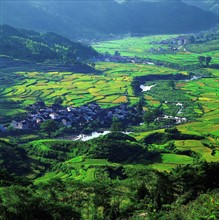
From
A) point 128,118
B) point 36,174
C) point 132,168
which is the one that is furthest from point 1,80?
point 132,168

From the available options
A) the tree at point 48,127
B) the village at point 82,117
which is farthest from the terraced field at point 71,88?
the tree at point 48,127

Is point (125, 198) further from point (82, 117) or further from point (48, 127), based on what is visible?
point (82, 117)

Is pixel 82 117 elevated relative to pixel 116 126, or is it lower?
elevated

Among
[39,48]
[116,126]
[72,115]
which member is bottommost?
[116,126]

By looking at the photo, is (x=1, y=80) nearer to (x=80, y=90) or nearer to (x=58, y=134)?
(x=80, y=90)

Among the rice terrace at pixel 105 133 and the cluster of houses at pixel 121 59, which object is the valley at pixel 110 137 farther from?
the cluster of houses at pixel 121 59

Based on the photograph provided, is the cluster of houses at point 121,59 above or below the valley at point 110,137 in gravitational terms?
above

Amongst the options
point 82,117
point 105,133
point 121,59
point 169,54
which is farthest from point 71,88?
point 169,54

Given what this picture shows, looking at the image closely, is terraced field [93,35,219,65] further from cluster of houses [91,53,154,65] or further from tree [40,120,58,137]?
tree [40,120,58,137]
